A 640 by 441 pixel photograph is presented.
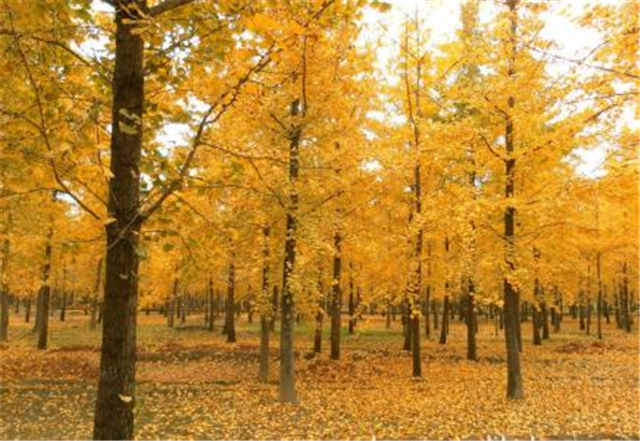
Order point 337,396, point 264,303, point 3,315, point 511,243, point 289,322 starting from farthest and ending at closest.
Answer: point 3,315 < point 337,396 < point 264,303 < point 289,322 < point 511,243

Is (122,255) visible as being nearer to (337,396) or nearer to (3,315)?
(337,396)

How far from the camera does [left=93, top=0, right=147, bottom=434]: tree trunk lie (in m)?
3.25

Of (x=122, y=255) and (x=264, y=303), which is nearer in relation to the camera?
(x=122, y=255)

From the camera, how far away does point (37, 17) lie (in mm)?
3270

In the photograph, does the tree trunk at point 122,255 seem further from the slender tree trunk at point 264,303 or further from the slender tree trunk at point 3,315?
the slender tree trunk at point 3,315

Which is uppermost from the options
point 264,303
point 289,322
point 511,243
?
point 511,243

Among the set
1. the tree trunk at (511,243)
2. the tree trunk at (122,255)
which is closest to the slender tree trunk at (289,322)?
the tree trunk at (511,243)

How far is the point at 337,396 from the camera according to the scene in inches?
499

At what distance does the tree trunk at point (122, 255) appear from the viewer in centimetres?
325

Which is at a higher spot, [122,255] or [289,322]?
[122,255]

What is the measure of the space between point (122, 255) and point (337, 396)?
34.0 ft

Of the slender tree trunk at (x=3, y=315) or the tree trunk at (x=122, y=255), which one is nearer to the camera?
the tree trunk at (x=122, y=255)

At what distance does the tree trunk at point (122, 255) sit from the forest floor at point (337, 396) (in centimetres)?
619

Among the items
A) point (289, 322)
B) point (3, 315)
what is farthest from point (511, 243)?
point (3, 315)
